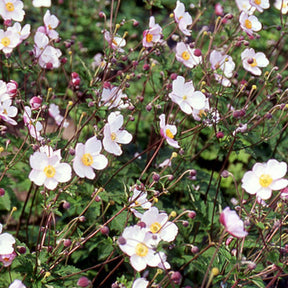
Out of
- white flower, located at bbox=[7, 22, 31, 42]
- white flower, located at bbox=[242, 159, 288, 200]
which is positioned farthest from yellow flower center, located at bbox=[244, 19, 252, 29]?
white flower, located at bbox=[7, 22, 31, 42]

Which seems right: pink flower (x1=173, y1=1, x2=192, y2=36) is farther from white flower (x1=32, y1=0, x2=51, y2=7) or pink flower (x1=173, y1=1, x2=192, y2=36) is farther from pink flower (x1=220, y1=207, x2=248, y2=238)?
pink flower (x1=220, y1=207, x2=248, y2=238)

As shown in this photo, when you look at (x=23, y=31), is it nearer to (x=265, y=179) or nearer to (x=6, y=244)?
(x=6, y=244)

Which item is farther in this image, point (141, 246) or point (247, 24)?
point (247, 24)

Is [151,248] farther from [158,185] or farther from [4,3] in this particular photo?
[4,3]

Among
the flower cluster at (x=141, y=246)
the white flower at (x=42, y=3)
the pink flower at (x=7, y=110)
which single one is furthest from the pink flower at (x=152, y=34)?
the flower cluster at (x=141, y=246)

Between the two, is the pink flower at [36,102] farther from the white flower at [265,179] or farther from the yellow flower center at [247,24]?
the yellow flower center at [247,24]

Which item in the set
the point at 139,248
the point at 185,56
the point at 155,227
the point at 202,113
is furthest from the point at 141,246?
the point at 185,56
